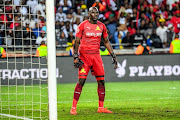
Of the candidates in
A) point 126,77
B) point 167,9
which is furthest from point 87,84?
point 167,9

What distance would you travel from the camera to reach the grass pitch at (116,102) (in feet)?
27.5

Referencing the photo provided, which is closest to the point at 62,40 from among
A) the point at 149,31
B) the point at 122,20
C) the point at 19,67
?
the point at 19,67

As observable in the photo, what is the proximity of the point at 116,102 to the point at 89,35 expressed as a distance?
2659 millimetres

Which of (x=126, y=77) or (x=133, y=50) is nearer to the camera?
(x=126, y=77)

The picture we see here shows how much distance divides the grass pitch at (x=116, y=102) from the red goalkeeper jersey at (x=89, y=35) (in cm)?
127

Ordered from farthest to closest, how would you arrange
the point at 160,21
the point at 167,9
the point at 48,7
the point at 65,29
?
the point at 167,9 < the point at 160,21 < the point at 65,29 < the point at 48,7

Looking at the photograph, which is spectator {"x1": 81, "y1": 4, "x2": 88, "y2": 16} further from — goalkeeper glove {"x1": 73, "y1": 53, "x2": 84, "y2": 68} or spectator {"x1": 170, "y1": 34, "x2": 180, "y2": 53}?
goalkeeper glove {"x1": 73, "y1": 53, "x2": 84, "y2": 68}

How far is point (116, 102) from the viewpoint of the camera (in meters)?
10.8

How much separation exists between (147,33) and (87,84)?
5.19 m

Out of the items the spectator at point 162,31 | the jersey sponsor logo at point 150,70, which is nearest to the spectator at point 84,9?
the spectator at point 162,31

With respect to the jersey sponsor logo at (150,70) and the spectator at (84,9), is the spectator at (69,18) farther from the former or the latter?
the jersey sponsor logo at (150,70)

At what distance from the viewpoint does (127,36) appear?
18.8 meters

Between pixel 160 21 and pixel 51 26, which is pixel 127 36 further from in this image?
pixel 51 26

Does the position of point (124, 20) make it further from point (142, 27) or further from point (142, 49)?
point (142, 49)
